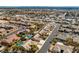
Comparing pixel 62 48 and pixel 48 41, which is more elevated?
pixel 48 41

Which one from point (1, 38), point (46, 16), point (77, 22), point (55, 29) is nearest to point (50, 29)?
point (55, 29)

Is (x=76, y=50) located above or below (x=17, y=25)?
below

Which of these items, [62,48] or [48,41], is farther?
[48,41]

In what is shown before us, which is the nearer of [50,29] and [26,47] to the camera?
[26,47]
